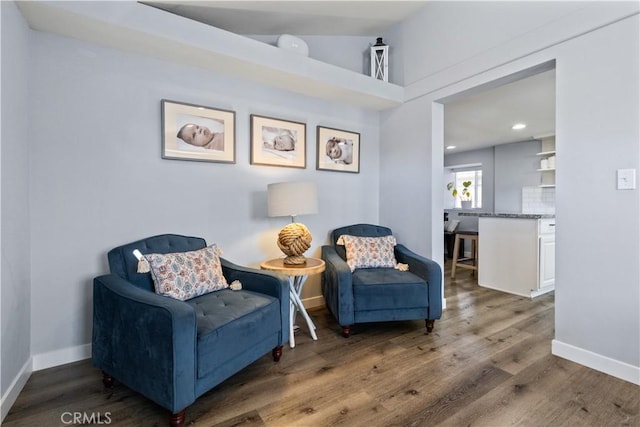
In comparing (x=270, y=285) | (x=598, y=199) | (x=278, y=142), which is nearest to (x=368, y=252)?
(x=270, y=285)

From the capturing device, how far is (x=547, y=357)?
6.81 feet

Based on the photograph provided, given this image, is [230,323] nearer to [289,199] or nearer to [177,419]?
[177,419]

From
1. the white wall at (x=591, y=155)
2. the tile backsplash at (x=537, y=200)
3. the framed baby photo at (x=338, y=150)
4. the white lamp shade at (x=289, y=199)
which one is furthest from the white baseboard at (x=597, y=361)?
the tile backsplash at (x=537, y=200)

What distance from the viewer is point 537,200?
5.52 metres

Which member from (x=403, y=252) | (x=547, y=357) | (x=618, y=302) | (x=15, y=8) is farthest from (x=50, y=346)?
(x=618, y=302)

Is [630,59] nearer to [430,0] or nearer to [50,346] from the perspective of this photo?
[430,0]

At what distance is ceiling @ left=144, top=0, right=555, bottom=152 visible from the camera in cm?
249

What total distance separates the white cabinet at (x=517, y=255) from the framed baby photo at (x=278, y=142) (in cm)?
251

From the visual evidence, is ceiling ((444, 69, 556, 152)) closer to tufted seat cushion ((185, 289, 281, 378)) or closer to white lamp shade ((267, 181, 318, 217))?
white lamp shade ((267, 181, 318, 217))

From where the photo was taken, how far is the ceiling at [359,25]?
2.49m

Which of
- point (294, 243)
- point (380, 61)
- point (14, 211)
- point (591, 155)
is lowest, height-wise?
point (294, 243)

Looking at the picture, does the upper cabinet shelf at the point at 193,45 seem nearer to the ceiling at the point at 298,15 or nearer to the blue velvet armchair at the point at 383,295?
the ceiling at the point at 298,15

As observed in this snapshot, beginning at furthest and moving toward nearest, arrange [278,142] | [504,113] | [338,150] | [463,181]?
[463,181]
[504,113]
[338,150]
[278,142]

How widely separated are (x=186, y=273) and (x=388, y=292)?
4.80 feet
